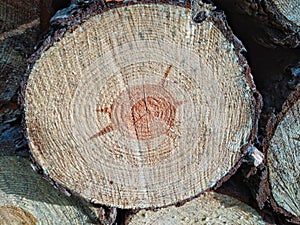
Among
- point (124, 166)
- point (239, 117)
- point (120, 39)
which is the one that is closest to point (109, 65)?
point (120, 39)

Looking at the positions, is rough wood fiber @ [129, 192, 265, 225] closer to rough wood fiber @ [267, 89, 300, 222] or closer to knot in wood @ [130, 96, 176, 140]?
rough wood fiber @ [267, 89, 300, 222]

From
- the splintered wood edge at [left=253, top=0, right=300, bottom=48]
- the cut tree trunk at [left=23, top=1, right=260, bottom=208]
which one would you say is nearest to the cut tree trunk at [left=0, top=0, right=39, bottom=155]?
the cut tree trunk at [left=23, top=1, right=260, bottom=208]

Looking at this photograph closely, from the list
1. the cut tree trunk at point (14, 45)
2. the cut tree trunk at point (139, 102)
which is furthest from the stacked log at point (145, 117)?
the cut tree trunk at point (14, 45)

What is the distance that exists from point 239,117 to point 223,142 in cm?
11

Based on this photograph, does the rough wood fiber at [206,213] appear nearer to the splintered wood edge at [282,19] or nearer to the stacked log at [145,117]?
the stacked log at [145,117]

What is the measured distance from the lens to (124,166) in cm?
175

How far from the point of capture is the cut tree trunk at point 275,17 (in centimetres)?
185

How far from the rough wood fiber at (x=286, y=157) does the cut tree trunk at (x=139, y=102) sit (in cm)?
20

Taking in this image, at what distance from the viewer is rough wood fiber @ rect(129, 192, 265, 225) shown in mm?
1978

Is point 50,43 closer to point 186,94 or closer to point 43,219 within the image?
point 186,94

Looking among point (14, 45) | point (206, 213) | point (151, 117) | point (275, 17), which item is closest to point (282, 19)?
point (275, 17)

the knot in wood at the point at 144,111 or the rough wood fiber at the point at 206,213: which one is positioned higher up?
the knot in wood at the point at 144,111

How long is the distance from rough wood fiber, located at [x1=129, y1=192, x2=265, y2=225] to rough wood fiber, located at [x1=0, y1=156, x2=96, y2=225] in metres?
0.25

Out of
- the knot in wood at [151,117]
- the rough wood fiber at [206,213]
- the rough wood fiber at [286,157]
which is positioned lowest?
the rough wood fiber at [206,213]
